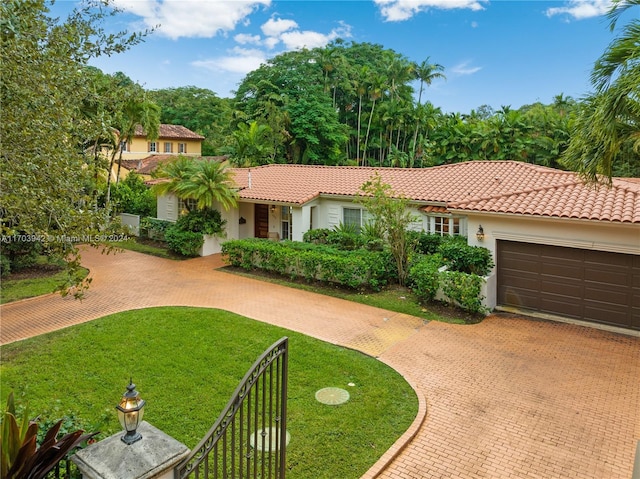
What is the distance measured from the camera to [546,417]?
7.38 m

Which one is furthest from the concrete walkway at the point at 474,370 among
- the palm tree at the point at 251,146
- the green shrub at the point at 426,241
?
the palm tree at the point at 251,146

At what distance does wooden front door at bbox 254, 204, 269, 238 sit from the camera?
866 inches

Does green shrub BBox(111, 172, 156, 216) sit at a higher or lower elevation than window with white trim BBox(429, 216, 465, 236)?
higher

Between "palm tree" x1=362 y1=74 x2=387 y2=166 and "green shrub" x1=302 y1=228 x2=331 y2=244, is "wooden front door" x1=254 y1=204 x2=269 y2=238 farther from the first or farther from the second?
"palm tree" x1=362 y1=74 x2=387 y2=166

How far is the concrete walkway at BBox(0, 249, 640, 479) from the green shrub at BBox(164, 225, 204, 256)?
3.30m

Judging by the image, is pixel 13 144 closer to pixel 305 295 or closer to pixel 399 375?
pixel 399 375

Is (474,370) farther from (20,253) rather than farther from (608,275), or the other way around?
(20,253)

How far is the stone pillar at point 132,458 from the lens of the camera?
11.1 feet

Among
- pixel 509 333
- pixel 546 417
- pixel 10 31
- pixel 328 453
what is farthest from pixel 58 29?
pixel 509 333

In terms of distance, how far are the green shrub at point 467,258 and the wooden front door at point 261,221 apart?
406 inches

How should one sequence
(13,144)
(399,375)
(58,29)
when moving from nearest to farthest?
1. (13,144)
2. (58,29)
3. (399,375)

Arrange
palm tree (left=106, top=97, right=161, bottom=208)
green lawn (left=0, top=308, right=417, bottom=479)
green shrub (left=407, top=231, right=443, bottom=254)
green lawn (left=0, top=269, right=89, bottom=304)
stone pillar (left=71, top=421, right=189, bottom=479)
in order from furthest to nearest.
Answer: palm tree (left=106, top=97, right=161, bottom=208), green shrub (left=407, top=231, right=443, bottom=254), green lawn (left=0, top=269, right=89, bottom=304), green lawn (left=0, top=308, right=417, bottom=479), stone pillar (left=71, top=421, right=189, bottom=479)

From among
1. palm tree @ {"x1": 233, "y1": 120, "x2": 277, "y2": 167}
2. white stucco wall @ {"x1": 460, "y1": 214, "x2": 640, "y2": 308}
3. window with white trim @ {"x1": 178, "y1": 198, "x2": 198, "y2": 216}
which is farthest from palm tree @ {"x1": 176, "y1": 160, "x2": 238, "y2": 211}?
palm tree @ {"x1": 233, "y1": 120, "x2": 277, "y2": 167}

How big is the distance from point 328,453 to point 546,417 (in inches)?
155
